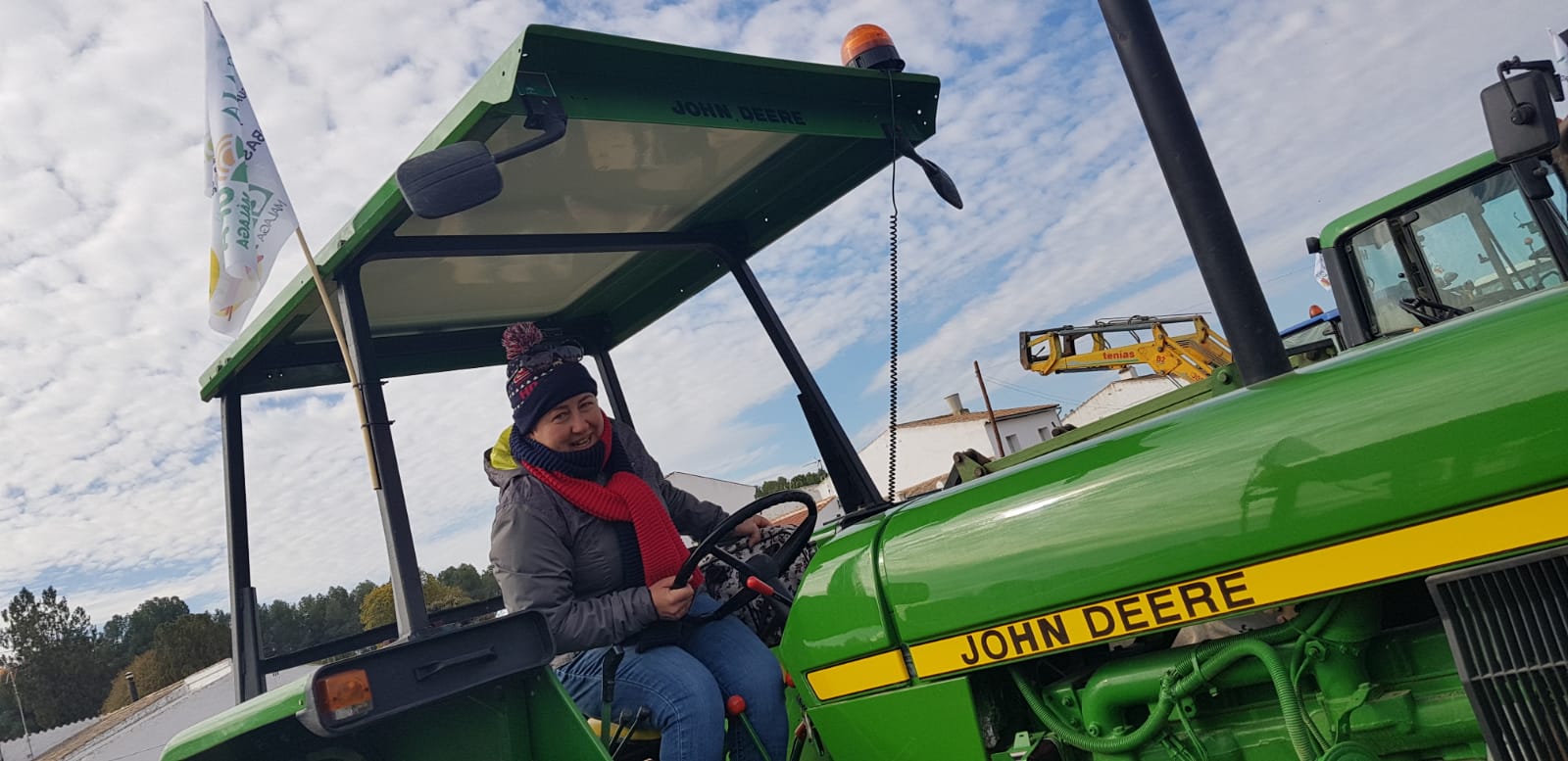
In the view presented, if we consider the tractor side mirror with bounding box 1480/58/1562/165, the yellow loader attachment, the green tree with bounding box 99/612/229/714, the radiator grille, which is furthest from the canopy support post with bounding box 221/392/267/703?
the green tree with bounding box 99/612/229/714

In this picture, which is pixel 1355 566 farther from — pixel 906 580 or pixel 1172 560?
pixel 906 580

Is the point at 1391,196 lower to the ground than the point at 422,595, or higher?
higher

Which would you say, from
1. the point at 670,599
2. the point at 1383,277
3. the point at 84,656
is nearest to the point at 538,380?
the point at 670,599

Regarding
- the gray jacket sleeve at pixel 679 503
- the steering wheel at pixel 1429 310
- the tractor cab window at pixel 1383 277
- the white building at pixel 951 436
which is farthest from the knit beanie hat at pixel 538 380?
the white building at pixel 951 436

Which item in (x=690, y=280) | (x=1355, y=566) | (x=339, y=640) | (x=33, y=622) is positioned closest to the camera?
(x=1355, y=566)

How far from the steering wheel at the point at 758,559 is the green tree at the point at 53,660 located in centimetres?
5559

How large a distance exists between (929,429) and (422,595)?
35.2 metres

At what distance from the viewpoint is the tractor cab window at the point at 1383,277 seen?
16.1ft

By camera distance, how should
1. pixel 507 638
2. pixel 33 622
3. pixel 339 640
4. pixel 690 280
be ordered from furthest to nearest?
1. pixel 33 622
2. pixel 690 280
3. pixel 339 640
4. pixel 507 638

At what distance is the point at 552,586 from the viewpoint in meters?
2.68

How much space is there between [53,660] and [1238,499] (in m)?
62.8

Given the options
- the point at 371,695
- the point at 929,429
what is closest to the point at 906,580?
the point at 371,695

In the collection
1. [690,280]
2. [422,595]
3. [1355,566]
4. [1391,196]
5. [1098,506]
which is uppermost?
[690,280]

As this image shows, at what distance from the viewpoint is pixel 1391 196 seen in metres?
4.95
